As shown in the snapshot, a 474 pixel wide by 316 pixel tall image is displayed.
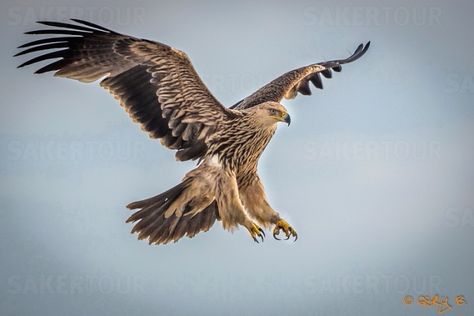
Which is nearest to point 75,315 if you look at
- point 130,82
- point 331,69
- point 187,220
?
point 187,220

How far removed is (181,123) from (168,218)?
1.82 ft

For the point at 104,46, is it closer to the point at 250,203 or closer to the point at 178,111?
the point at 178,111

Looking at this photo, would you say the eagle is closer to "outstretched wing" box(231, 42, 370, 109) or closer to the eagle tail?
the eagle tail

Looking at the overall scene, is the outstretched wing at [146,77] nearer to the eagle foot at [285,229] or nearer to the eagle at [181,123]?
the eagle at [181,123]

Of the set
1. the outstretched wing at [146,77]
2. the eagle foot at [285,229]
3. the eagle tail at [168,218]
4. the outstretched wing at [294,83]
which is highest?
the outstretched wing at [294,83]

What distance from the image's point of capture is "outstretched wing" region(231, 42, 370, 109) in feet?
16.3

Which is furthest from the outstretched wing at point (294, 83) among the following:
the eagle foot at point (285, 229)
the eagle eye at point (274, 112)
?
the eagle foot at point (285, 229)

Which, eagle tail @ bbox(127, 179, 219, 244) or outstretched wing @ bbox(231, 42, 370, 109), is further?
outstretched wing @ bbox(231, 42, 370, 109)

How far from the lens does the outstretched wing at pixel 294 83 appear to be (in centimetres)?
496

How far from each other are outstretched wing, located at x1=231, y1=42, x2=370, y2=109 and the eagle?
0.59 ft

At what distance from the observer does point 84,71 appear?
452cm

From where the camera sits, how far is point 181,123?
4719 millimetres

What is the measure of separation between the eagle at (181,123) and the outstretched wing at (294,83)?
18cm

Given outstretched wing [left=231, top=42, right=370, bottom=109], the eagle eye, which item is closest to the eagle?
the eagle eye
